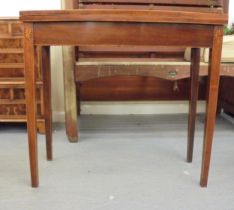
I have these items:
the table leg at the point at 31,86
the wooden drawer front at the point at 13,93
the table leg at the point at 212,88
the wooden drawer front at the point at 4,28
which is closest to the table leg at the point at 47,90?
the table leg at the point at 31,86

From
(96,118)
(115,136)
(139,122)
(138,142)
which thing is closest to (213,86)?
(138,142)

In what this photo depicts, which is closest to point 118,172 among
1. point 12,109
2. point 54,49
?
point 12,109

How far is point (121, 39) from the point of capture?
2.93ft

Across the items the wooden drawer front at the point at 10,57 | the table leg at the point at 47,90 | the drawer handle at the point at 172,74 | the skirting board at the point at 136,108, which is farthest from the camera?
the skirting board at the point at 136,108

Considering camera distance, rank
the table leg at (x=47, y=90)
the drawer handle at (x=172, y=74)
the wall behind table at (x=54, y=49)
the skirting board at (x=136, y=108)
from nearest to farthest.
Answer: the table leg at (x=47, y=90), the drawer handle at (x=172, y=74), the wall behind table at (x=54, y=49), the skirting board at (x=136, y=108)

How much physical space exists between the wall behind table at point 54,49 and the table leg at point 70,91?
1.20 ft

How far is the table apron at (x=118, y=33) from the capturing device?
2.90 feet

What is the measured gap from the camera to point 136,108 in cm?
209

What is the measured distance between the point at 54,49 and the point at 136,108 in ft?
2.20

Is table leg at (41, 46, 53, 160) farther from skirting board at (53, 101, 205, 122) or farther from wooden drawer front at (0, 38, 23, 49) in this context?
skirting board at (53, 101, 205, 122)

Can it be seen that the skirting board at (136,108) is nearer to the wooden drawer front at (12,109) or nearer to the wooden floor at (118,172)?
the wooden floor at (118,172)

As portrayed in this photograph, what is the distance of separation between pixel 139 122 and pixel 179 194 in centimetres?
90

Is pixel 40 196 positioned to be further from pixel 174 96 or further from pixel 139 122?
pixel 174 96

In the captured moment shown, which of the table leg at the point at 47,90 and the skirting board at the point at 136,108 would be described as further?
the skirting board at the point at 136,108
